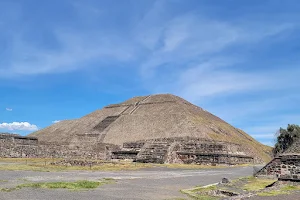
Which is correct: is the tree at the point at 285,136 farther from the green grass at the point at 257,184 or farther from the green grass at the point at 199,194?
the green grass at the point at 199,194

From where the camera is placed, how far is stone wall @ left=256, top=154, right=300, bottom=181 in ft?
54.4

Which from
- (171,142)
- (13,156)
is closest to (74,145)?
(13,156)

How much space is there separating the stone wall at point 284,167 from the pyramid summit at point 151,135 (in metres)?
19.7

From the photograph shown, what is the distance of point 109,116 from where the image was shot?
66.8m

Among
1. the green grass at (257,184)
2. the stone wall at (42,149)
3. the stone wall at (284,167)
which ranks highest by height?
the stone wall at (42,149)

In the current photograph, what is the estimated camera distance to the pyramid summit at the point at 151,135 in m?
40.0

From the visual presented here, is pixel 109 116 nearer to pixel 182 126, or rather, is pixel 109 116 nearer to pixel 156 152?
pixel 182 126

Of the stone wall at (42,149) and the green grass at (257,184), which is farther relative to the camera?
the stone wall at (42,149)

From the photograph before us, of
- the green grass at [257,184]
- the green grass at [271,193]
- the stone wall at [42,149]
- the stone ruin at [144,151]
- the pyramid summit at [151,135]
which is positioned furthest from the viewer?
the pyramid summit at [151,135]

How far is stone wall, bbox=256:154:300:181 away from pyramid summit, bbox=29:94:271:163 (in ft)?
64.5

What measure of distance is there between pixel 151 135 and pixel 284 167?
34286 millimetres

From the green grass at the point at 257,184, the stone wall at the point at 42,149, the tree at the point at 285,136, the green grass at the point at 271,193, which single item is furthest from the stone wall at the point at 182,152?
the green grass at the point at 271,193

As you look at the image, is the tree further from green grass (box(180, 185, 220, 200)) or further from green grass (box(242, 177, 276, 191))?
green grass (box(180, 185, 220, 200))

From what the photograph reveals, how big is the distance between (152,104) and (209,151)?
28.4 meters
